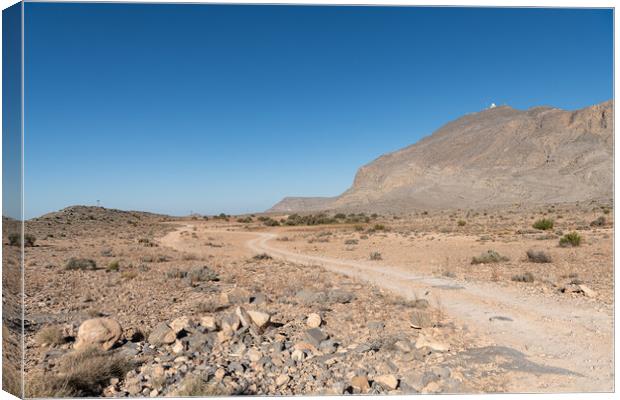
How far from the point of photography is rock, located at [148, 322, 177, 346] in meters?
5.00

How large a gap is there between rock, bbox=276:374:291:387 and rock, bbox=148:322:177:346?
1.67m

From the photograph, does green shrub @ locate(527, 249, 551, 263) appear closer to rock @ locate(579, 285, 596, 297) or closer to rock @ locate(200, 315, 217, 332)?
rock @ locate(579, 285, 596, 297)

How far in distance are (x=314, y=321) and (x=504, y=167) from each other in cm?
8173

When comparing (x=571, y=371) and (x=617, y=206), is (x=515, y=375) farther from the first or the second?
(x=617, y=206)

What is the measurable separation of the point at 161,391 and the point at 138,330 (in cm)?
171

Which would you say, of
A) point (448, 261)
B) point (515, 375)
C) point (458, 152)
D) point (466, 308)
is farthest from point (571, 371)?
point (458, 152)

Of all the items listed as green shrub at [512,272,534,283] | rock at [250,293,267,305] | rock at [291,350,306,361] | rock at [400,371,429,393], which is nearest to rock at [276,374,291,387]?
rock at [291,350,306,361]

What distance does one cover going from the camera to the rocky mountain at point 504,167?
6838cm

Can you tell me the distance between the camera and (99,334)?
475 cm

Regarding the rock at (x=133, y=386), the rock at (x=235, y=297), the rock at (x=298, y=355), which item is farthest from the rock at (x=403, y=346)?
the rock at (x=235, y=297)

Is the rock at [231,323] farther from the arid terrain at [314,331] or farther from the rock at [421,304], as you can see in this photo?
the rock at [421,304]

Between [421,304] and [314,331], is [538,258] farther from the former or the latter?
[314,331]

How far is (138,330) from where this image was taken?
5.33 meters

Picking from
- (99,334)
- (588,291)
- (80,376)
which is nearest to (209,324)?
(99,334)
